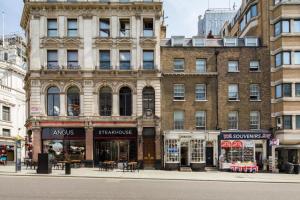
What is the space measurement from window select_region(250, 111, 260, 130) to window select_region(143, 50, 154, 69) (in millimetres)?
10576

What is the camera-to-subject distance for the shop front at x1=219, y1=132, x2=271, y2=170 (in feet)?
134

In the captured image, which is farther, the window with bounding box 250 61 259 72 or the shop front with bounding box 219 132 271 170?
the window with bounding box 250 61 259 72

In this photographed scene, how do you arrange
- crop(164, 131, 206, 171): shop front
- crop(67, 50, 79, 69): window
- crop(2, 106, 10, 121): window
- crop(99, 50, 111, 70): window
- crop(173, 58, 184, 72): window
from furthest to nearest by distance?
crop(2, 106, 10, 121): window → crop(173, 58, 184, 72): window → crop(99, 50, 111, 70): window → crop(67, 50, 79, 69): window → crop(164, 131, 206, 171): shop front

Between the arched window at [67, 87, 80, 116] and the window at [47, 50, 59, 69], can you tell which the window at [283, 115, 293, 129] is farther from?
the window at [47, 50, 59, 69]

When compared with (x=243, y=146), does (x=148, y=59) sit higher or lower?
higher

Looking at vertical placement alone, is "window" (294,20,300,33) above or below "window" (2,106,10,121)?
above

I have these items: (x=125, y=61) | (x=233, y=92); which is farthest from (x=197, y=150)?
(x=125, y=61)

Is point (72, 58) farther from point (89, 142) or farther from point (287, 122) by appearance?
point (287, 122)

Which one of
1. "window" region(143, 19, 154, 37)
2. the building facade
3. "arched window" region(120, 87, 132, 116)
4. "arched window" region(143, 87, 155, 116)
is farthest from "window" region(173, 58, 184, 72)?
the building facade

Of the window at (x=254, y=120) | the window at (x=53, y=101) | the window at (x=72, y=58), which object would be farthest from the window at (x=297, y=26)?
the window at (x=53, y=101)

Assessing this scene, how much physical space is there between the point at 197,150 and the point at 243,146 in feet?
14.1

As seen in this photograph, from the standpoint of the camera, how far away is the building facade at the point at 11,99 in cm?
5862

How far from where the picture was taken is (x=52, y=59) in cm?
4172

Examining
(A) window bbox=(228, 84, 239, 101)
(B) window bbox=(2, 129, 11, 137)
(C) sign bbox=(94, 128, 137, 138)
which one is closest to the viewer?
(C) sign bbox=(94, 128, 137, 138)
